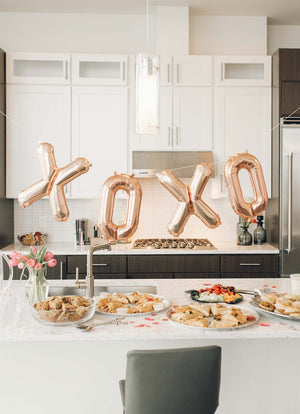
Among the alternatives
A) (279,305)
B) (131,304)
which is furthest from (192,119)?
(279,305)

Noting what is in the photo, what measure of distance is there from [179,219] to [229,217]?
2.87 m

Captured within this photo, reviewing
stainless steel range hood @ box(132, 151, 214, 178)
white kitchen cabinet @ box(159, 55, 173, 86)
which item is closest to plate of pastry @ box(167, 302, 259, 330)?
stainless steel range hood @ box(132, 151, 214, 178)

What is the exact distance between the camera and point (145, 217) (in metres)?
4.49

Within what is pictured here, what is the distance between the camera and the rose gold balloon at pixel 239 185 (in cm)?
176

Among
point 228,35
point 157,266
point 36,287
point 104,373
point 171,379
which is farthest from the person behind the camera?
point 228,35

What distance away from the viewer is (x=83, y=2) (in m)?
4.05

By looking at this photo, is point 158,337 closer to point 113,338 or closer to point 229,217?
point 113,338

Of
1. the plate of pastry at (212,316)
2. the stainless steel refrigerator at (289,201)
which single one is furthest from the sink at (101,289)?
the stainless steel refrigerator at (289,201)

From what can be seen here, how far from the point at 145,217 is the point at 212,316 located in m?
2.61

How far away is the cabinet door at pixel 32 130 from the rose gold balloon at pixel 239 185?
2576mm

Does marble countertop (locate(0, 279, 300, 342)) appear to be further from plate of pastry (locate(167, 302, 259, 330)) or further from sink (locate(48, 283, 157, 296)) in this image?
sink (locate(48, 283, 157, 296))

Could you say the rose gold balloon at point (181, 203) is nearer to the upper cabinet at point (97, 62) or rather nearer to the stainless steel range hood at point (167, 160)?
the stainless steel range hood at point (167, 160)

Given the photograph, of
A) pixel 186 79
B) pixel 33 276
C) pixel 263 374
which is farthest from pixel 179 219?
pixel 186 79

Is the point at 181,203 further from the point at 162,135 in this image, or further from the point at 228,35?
the point at 228,35
